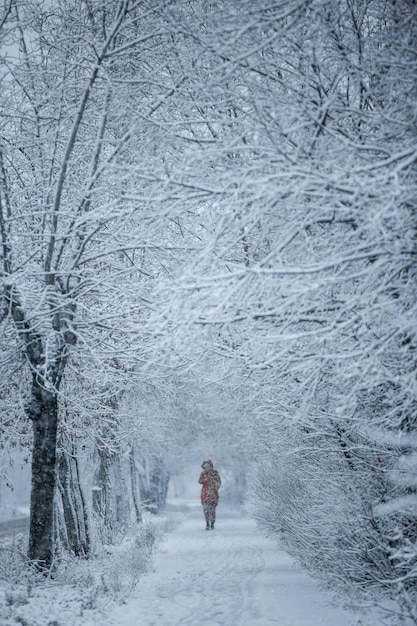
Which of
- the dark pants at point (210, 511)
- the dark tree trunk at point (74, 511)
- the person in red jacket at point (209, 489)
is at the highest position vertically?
the dark tree trunk at point (74, 511)

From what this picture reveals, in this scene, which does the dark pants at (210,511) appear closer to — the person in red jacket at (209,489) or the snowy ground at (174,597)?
the person in red jacket at (209,489)

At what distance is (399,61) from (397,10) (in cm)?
75

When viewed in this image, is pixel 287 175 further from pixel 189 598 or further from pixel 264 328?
pixel 189 598

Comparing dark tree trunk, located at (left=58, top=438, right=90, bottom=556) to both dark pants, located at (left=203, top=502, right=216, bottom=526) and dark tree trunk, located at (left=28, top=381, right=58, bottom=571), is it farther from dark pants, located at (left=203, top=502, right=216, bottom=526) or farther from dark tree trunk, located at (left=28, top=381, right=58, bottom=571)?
dark pants, located at (left=203, top=502, right=216, bottom=526)

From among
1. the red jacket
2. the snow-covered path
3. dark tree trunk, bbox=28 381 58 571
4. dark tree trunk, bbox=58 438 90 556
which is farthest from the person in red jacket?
dark tree trunk, bbox=28 381 58 571

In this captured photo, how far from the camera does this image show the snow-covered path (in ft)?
16.7

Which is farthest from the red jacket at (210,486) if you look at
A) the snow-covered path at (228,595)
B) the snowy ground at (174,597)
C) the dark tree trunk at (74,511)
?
the dark tree trunk at (74,511)

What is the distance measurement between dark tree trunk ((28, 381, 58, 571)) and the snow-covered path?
1.31 metres

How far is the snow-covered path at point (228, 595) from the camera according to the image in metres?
5.10

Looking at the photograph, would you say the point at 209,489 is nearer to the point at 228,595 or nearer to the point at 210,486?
the point at 210,486

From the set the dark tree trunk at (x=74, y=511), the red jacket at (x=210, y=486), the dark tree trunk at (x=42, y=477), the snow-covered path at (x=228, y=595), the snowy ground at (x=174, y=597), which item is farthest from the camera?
the red jacket at (x=210, y=486)

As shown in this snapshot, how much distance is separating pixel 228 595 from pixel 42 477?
272 cm

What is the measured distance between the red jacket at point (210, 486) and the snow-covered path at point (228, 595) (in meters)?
4.96

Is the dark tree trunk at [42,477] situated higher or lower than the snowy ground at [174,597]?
higher
